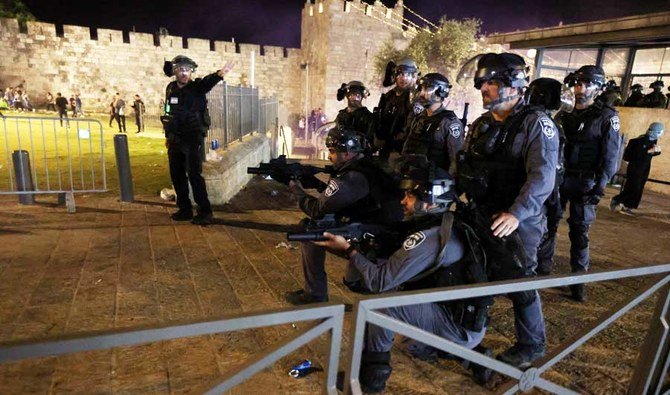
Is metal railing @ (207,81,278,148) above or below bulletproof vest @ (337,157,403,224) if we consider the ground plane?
above

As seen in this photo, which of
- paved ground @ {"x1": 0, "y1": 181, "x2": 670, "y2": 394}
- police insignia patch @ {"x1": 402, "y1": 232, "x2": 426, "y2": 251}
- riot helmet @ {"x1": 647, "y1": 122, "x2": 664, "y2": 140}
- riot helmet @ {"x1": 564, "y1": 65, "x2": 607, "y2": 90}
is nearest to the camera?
police insignia patch @ {"x1": 402, "y1": 232, "x2": 426, "y2": 251}

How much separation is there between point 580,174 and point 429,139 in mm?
1498

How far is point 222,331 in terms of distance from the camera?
123cm

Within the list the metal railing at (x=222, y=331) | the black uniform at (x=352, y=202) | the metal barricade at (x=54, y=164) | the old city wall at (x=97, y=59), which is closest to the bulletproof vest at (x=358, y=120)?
the black uniform at (x=352, y=202)

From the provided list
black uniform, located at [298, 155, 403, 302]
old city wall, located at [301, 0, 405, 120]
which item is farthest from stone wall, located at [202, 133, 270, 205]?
old city wall, located at [301, 0, 405, 120]

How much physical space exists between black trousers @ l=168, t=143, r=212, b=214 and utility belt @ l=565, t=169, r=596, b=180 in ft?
13.8

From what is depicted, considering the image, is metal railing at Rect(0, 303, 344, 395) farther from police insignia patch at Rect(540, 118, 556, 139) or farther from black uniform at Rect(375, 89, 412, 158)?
black uniform at Rect(375, 89, 412, 158)

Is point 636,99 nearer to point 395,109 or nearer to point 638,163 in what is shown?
point 638,163

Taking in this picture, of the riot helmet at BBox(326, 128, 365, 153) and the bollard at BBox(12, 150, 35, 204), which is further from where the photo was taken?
the bollard at BBox(12, 150, 35, 204)

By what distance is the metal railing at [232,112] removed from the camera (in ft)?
22.2

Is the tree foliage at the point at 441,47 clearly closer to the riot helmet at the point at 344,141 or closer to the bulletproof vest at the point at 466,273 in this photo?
the riot helmet at the point at 344,141

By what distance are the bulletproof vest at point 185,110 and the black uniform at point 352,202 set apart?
7.99ft

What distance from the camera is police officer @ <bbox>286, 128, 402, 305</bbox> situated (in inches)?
119

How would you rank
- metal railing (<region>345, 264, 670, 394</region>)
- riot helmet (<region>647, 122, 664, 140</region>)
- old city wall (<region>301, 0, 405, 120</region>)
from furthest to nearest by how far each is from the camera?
old city wall (<region>301, 0, 405, 120</region>) → riot helmet (<region>647, 122, 664, 140</region>) → metal railing (<region>345, 264, 670, 394</region>)
